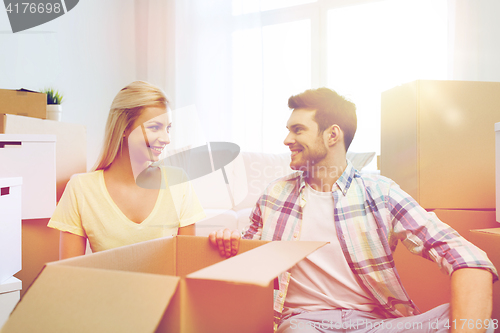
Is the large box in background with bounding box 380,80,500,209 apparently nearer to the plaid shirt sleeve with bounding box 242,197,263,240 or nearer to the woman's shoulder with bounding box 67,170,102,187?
the plaid shirt sleeve with bounding box 242,197,263,240

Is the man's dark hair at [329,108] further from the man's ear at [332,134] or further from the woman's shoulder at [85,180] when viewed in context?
the woman's shoulder at [85,180]

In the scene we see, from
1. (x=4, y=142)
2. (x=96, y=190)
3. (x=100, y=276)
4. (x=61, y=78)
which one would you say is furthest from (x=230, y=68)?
(x=100, y=276)

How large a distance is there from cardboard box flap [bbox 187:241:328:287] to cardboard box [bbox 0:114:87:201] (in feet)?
4.49

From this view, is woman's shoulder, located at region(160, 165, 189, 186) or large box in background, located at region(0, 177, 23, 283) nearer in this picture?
large box in background, located at region(0, 177, 23, 283)

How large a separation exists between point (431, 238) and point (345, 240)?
0.66 ft

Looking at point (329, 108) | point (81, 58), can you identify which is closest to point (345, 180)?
point (329, 108)

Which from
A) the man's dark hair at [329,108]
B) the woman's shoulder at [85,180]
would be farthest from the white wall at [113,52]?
the man's dark hair at [329,108]

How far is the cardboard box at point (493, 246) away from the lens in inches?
35.4

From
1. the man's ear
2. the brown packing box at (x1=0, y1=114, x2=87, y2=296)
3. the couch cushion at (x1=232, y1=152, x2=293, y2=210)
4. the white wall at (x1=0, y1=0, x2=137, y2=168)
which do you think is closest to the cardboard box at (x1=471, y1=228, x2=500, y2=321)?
the man's ear

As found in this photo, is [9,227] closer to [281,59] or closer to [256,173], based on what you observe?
[256,173]

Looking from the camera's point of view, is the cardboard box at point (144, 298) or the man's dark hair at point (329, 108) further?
the man's dark hair at point (329, 108)

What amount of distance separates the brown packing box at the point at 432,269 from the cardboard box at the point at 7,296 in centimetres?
124

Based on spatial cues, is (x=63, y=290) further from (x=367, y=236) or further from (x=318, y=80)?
(x=318, y=80)

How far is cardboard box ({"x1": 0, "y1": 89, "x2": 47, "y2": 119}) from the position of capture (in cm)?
146
